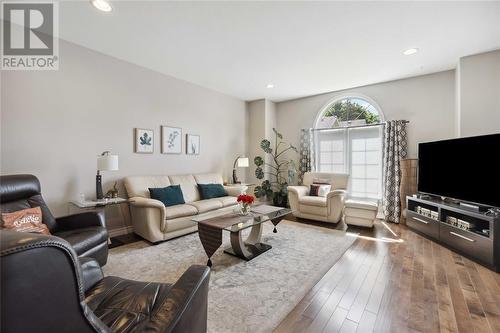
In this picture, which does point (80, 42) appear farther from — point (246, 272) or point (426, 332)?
point (426, 332)

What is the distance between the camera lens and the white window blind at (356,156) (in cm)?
481

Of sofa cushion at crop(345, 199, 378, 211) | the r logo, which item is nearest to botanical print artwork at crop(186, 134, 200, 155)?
the r logo

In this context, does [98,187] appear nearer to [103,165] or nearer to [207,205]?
[103,165]

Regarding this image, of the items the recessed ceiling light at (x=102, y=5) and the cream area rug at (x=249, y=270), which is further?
the recessed ceiling light at (x=102, y=5)

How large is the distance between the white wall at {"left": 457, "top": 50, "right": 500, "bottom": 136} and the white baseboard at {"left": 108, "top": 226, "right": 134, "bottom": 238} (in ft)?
17.9

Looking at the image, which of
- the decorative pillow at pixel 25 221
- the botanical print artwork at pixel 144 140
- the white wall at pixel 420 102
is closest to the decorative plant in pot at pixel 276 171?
the white wall at pixel 420 102

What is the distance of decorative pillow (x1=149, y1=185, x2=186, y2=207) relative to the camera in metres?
3.51

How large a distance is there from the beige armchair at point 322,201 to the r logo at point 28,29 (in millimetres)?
4348

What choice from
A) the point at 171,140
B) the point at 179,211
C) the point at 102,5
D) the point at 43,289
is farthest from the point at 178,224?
the point at 43,289

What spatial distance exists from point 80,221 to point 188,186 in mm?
1931

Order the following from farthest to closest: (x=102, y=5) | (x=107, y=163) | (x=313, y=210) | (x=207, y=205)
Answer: (x=313, y=210)
(x=207, y=205)
(x=107, y=163)
(x=102, y=5)

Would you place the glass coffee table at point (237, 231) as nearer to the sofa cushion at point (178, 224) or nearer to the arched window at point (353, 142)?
the sofa cushion at point (178, 224)

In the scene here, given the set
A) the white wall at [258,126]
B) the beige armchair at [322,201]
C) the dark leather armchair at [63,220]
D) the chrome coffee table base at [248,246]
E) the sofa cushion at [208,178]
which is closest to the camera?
the dark leather armchair at [63,220]

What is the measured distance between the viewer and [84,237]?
2.14 meters
